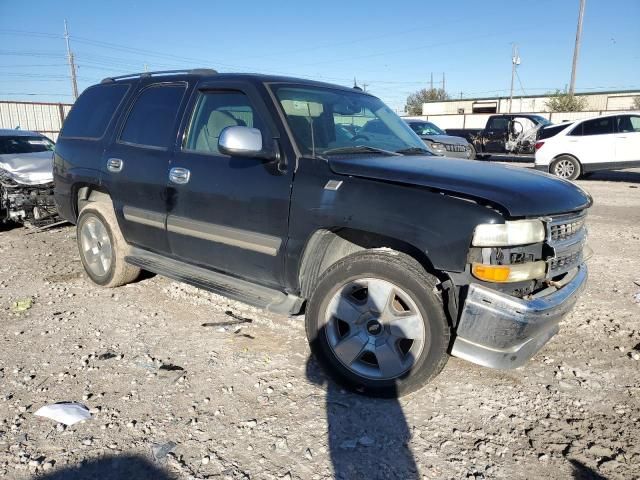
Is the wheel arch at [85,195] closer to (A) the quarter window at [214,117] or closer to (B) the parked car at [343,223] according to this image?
(B) the parked car at [343,223]

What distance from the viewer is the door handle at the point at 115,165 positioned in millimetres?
4270

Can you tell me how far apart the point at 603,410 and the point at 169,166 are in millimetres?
3444

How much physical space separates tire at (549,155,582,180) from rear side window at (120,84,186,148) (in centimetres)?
1187

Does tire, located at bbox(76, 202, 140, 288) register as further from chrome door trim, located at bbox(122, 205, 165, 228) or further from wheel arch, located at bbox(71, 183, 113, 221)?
chrome door trim, located at bbox(122, 205, 165, 228)

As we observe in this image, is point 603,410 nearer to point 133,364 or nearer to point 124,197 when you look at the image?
point 133,364

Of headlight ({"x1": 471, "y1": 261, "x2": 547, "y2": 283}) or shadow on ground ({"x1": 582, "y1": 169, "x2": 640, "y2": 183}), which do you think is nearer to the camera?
headlight ({"x1": 471, "y1": 261, "x2": 547, "y2": 283})

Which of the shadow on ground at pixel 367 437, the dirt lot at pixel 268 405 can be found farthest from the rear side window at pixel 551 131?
the shadow on ground at pixel 367 437

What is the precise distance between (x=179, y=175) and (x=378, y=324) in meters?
1.97

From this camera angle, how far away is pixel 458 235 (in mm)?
2520

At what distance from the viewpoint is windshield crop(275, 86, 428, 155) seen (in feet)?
11.0

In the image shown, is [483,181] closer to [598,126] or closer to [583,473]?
[583,473]

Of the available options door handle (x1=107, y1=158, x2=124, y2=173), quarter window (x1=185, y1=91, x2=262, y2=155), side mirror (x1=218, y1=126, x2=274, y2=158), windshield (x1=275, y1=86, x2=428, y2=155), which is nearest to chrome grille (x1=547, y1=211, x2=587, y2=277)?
windshield (x1=275, y1=86, x2=428, y2=155)

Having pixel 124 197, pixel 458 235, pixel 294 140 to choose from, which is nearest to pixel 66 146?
pixel 124 197

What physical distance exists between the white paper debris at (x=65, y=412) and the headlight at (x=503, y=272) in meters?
2.33
